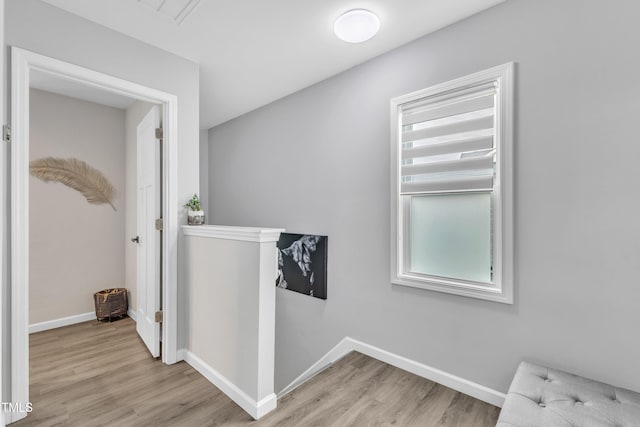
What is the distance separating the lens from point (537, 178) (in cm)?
175

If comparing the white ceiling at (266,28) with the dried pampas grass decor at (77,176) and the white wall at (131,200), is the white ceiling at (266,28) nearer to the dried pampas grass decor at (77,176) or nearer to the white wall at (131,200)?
the white wall at (131,200)

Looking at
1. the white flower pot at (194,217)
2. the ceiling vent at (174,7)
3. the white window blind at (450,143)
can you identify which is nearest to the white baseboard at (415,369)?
the white window blind at (450,143)

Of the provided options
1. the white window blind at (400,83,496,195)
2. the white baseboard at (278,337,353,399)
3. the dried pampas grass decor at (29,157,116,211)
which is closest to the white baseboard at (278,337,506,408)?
the white baseboard at (278,337,353,399)

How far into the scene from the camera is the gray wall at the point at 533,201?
1.53 meters

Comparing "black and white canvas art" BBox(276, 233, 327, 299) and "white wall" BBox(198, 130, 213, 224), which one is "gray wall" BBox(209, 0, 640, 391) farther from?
"white wall" BBox(198, 130, 213, 224)

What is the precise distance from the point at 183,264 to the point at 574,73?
2.81 meters

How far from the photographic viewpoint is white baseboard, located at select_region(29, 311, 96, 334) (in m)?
3.20

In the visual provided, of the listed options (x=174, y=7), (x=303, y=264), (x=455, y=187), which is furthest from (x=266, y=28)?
(x=303, y=264)

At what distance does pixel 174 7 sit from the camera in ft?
6.47

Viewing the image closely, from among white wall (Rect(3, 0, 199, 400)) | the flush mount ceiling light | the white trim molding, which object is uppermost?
the flush mount ceiling light

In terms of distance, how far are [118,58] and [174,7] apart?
23.1 inches

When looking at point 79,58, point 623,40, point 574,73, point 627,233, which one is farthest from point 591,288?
point 79,58

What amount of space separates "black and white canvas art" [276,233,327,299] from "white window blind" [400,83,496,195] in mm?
1019

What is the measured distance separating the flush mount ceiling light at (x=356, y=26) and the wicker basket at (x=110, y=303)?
11.5ft
